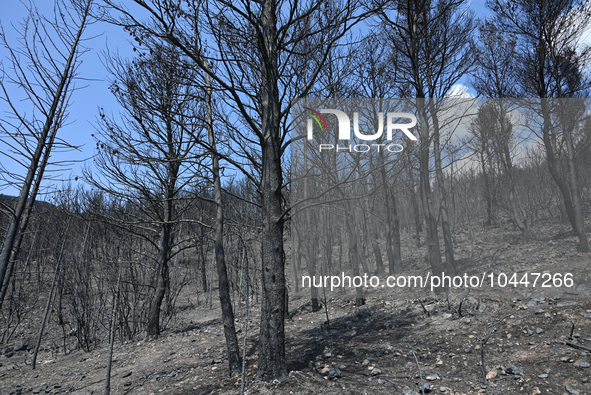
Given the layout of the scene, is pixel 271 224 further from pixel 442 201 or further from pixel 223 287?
pixel 442 201

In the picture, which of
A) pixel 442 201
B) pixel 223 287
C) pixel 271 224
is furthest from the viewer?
pixel 442 201

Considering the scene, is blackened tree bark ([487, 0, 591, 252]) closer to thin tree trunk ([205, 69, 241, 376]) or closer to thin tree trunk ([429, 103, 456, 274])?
thin tree trunk ([429, 103, 456, 274])

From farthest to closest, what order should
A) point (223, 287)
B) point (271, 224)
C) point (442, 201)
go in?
point (442, 201)
point (223, 287)
point (271, 224)

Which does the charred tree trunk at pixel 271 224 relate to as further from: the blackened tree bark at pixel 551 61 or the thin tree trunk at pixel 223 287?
the blackened tree bark at pixel 551 61

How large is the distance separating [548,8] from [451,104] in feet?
9.93

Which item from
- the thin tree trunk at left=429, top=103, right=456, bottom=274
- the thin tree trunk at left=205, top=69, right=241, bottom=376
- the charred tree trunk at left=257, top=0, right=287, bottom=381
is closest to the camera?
the charred tree trunk at left=257, top=0, right=287, bottom=381

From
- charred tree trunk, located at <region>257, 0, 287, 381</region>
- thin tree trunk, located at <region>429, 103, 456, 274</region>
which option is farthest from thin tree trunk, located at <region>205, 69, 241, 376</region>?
thin tree trunk, located at <region>429, 103, 456, 274</region>

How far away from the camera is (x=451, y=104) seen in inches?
284

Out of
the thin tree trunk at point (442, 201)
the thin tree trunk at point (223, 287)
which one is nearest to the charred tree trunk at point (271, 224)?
the thin tree trunk at point (223, 287)

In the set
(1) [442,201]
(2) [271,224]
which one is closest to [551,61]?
(1) [442,201]

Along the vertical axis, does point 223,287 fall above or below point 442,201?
below

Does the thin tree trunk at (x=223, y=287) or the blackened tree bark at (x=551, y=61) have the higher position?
the blackened tree bark at (x=551, y=61)

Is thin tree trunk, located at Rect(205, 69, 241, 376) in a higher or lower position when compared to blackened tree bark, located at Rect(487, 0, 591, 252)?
lower

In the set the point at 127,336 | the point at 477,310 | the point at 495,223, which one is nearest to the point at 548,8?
the point at 495,223
